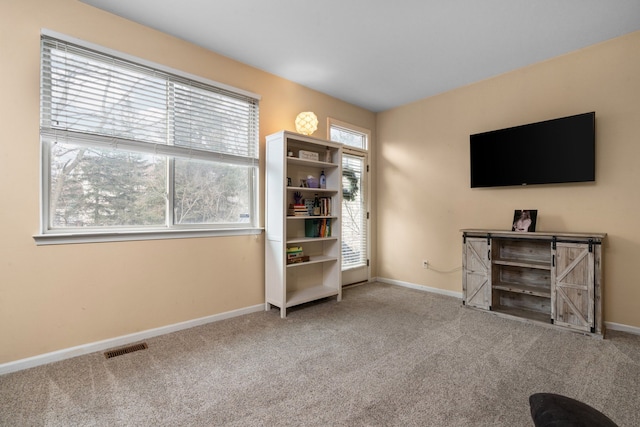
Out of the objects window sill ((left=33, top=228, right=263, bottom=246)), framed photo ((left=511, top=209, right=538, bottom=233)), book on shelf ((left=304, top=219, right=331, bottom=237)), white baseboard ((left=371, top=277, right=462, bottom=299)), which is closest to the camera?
window sill ((left=33, top=228, right=263, bottom=246))

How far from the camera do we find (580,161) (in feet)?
9.95

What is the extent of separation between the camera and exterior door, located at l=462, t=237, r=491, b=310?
3.40 meters

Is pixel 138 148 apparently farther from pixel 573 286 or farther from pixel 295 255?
pixel 573 286

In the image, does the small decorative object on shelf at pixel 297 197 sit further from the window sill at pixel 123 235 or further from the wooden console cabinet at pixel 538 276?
the wooden console cabinet at pixel 538 276

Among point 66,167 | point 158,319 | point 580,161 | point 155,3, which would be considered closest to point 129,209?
point 66,167

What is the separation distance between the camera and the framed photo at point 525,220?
10.9 ft

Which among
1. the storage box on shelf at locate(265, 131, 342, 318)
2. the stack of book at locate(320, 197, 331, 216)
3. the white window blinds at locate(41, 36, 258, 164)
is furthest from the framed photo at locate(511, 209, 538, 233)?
A: the white window blinds at locate(41, 36, 258, 164)

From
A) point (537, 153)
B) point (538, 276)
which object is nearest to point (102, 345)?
point (538, 276)

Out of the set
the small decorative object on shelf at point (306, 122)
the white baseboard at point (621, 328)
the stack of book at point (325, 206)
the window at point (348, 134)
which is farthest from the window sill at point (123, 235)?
the white baseboard at point (621, 328)

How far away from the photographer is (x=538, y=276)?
3355mm

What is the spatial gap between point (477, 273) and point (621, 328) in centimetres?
131

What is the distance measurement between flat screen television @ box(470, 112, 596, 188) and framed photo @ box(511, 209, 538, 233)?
0.33 meters

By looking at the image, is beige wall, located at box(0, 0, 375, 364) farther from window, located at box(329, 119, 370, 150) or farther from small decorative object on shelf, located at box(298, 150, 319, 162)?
window, located at box(329, 119, 370, 150)

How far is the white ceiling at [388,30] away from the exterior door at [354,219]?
140 cm
